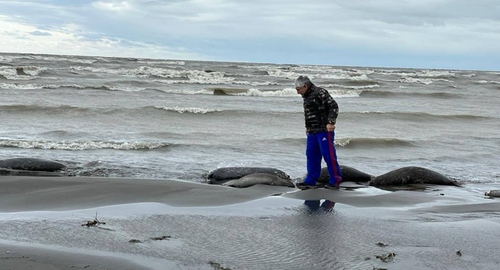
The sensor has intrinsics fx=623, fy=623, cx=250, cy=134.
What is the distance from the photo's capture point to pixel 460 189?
402 inches

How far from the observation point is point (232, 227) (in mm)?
6703

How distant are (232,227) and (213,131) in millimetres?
11134

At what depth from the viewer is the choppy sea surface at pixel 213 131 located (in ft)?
40.9

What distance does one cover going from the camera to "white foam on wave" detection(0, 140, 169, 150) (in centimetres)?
1333

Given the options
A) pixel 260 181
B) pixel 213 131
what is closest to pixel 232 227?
pixel 260 181

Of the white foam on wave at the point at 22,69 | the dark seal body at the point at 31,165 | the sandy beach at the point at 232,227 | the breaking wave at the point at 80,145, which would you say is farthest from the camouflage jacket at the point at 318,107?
the white foam on wave at the point at 22,69

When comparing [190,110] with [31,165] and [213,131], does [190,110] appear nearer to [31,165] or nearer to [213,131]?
[213,131]

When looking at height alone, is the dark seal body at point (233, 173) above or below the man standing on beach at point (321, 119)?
below

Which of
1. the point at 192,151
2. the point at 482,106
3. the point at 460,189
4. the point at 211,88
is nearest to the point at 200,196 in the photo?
the point at 460,189

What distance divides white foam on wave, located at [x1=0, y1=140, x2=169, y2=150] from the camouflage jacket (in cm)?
507

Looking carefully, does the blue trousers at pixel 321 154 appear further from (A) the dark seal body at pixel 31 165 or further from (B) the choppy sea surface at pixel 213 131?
(A) the dark seal body at pixel 31 165

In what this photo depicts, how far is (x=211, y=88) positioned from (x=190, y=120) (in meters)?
15.1

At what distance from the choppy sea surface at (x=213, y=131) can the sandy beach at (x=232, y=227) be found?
2032 mm

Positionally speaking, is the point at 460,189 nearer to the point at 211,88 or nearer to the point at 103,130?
the point at 103,130
